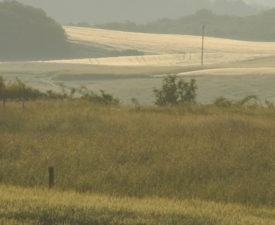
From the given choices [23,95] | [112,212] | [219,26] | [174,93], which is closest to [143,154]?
[112,212]

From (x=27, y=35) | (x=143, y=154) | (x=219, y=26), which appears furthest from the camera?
(x=219, y=26)

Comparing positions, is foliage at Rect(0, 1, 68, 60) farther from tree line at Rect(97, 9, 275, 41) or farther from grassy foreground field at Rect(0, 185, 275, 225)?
grassy foreground field at Rect(0, 185, 275, 225)

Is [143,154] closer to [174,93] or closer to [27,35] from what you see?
[174,93]

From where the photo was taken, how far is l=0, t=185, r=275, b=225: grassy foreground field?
841 cm

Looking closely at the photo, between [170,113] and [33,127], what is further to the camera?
[170,113]

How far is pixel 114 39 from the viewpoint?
115 metres

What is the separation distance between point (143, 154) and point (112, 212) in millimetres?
5878

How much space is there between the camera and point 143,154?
14.7m

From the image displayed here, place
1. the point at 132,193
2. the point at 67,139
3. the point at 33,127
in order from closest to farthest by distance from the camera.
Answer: the point at 132,193
the point at 67,139
the point at 33,127

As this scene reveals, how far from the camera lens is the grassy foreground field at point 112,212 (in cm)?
841

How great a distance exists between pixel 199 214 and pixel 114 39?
351ft

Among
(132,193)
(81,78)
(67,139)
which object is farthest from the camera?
(81,78)

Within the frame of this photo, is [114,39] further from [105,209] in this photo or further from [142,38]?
[105,209]

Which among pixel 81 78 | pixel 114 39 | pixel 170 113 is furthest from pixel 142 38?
pixel 170 113
